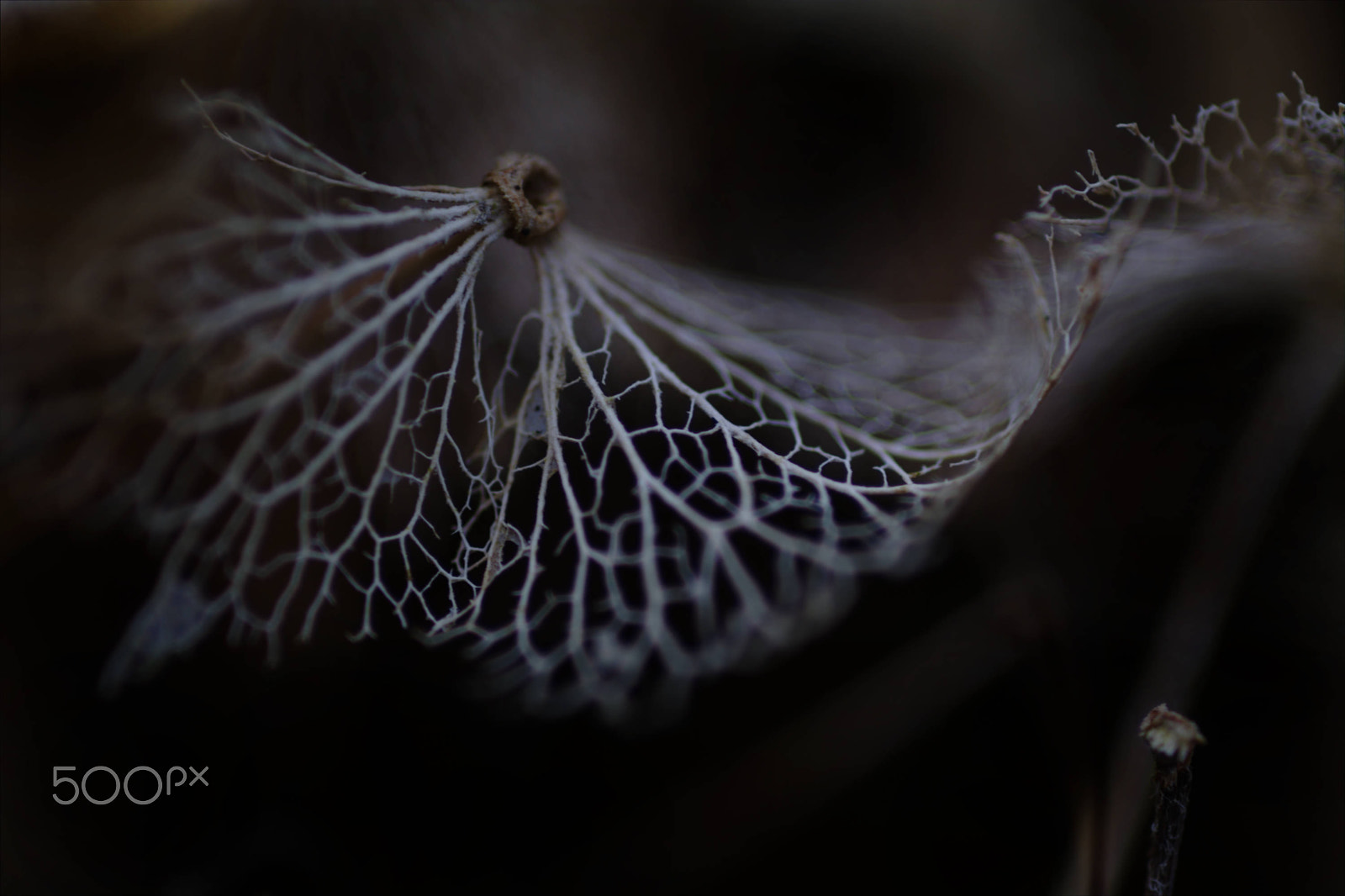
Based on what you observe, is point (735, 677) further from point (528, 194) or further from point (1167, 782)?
point (528, 194)

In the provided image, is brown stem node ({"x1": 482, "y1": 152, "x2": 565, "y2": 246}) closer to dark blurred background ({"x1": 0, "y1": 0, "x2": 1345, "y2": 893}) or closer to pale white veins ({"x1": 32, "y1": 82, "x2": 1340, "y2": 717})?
pale white veins ({"x1": 32, "y1": 82, "x2": 1340, "y2": 717})

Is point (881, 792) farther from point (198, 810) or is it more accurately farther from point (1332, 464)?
point (198, 810)

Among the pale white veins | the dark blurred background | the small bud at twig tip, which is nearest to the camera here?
the small bud at twig tip

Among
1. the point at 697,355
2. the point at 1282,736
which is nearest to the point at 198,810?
the point at 697,355

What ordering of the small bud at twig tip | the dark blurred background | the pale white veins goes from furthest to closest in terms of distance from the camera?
1. the dark blurred background
2. the pale white veins
3. the small bud at twig tip

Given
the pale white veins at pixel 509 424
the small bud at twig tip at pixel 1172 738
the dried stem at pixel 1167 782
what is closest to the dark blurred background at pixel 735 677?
the pale white veins at pixel 509 424

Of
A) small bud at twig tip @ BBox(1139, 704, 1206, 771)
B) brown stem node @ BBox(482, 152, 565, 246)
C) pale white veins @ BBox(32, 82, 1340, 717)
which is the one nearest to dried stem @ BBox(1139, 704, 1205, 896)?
small bud at twig tip @ BBox(1139, 704, 1206, 771)

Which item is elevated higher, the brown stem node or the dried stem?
the brown stem node
